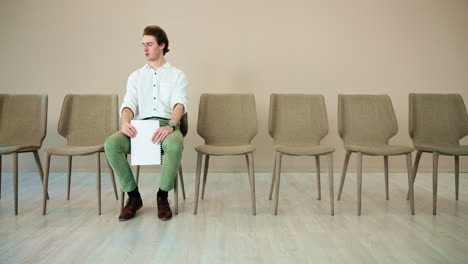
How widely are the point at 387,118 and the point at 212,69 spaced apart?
1868 millimetres

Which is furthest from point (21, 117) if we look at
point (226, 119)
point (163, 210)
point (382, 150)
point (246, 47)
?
point (382, 150)

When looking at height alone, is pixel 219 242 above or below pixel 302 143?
below

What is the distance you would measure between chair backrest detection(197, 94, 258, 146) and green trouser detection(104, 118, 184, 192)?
19.4 inches

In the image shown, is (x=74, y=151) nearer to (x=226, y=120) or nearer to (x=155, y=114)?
(x=155, y=114)

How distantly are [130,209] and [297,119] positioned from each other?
4.93ft

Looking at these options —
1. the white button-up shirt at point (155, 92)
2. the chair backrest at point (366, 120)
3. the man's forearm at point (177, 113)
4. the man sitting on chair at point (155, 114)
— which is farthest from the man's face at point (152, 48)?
the chair backrest at point (366, 120)

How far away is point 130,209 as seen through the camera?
8.25 ft

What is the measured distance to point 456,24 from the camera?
158 inches

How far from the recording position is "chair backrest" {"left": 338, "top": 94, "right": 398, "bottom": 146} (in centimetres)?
307

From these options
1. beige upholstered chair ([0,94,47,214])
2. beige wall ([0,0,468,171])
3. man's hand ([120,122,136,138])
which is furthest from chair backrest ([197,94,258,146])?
beige upholstered chair ([0,94,47,214])

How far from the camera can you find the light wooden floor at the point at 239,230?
190cm

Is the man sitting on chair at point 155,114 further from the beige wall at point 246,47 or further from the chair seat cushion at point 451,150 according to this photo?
the chair seat cushion at point 451,150

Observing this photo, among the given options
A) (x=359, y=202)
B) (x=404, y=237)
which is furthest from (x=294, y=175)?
(x=404, y=237)

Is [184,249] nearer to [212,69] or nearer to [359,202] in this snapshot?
[359,202]
